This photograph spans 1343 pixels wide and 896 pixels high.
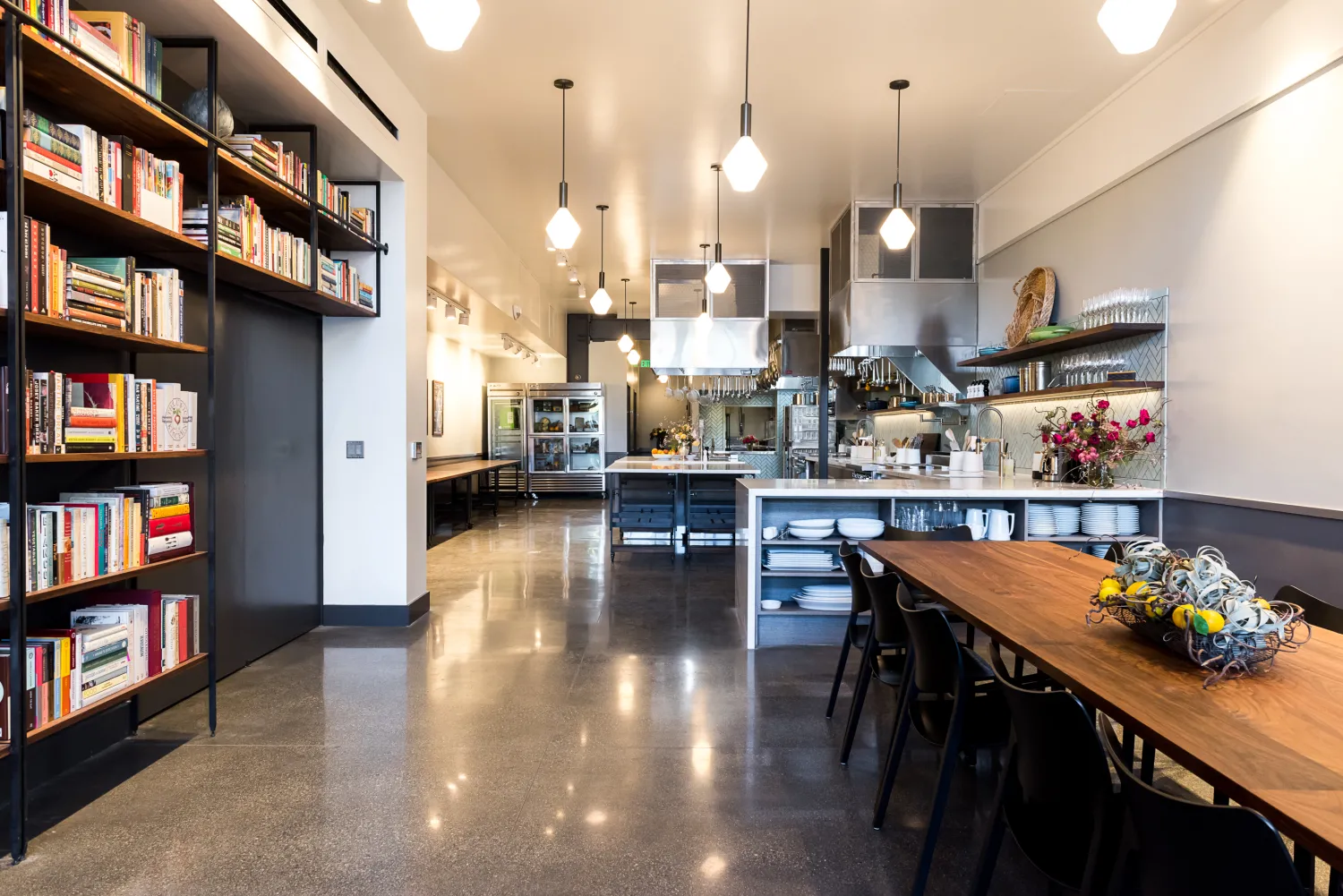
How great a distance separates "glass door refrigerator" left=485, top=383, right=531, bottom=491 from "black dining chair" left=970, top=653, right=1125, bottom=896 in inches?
446

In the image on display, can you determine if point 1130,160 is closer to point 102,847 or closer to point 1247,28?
point 1247,28

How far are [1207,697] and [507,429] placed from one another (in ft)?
38.6

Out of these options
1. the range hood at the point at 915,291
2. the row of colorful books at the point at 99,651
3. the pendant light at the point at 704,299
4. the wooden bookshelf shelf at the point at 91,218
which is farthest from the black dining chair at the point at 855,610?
the pendant light at the point at 704,299

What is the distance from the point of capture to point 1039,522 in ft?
13.7

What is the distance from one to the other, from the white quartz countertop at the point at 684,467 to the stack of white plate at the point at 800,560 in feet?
7.95

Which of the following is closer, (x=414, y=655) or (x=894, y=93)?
(x=414, y=655)

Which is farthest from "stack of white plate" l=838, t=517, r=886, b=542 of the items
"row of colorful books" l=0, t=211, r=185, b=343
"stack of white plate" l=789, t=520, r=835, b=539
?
"row of colorful books" l=0, t=211, r=185, b=343

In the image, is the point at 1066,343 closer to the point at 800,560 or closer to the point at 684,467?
the point at 800,560

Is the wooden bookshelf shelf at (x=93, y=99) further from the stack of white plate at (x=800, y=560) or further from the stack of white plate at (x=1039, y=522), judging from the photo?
the stack of white plate at (x=1039, y=522)

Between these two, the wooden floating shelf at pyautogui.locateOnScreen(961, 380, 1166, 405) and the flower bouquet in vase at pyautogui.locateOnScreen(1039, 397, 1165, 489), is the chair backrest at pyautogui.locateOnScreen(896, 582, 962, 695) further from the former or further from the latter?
the wooden floating shelf at pyautogui.locateOnScreen(961, 380, 1166, 405)

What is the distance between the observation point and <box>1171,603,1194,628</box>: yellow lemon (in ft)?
4.91

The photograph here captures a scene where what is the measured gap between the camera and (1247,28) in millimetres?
3484

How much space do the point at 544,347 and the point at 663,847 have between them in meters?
9.69

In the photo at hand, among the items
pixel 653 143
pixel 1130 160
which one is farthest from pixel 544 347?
pixel 1130 160
